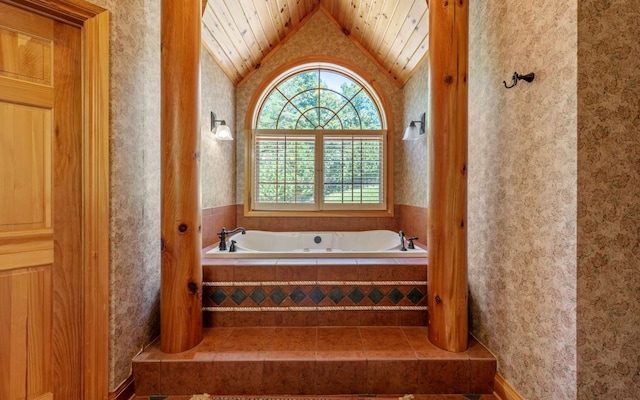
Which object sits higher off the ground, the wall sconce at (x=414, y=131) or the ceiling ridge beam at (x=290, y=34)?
the ceiling ridge beam at (x=290, y=34)

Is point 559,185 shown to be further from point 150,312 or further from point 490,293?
point 150,312

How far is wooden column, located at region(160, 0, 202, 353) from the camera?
5.26 feet

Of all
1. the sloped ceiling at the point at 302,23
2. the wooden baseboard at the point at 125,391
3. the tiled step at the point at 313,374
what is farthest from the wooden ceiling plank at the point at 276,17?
the wooden baseboard at the point at 125,391

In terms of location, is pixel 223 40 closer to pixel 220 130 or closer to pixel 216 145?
pixel 220 130

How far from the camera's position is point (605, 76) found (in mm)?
1064

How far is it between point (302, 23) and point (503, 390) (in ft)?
12.3

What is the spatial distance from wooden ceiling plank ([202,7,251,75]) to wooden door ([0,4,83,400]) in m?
1.29

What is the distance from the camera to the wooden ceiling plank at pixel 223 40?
2417 millimetres

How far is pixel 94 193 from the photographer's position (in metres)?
1.38

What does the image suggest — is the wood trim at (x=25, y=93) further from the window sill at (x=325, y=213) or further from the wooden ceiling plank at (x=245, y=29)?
the window sill at (x=325, y=213)

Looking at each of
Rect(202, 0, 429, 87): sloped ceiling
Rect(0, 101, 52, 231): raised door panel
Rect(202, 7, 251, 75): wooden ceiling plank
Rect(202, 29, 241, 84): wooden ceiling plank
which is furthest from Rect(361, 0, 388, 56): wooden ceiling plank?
Rect(0, 101, 52, 231): raised door panel

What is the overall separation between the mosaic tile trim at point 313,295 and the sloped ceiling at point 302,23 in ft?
6.89

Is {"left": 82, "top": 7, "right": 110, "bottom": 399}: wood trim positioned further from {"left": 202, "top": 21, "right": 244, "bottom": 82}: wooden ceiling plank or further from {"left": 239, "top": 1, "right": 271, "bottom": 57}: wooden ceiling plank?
{"left": 239, "top": 1, "right": 271, "bottom": 57}: wooden ceiling plank

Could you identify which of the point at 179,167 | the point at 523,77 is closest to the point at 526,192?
the point at 523,77
